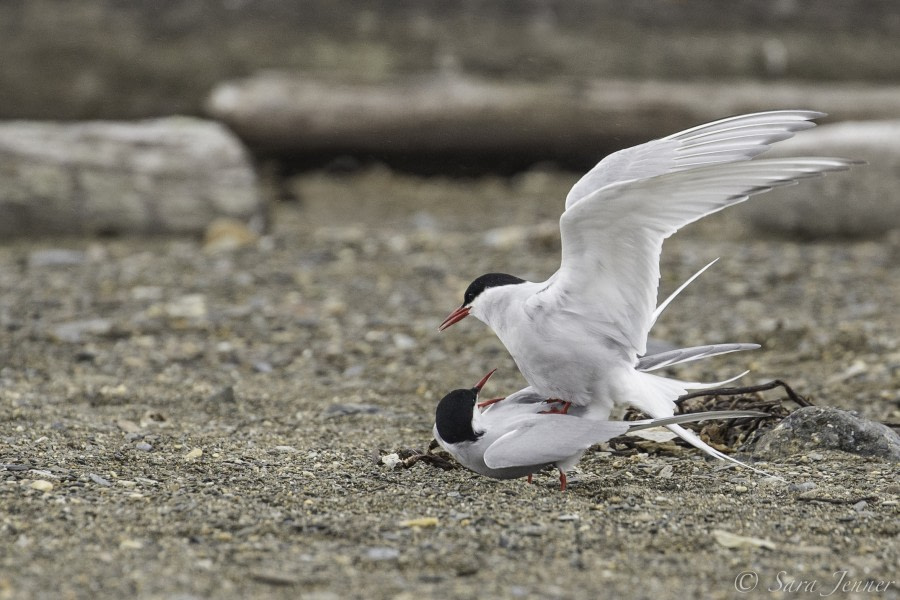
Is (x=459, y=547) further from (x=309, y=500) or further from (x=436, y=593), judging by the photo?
(x=309, y=500)

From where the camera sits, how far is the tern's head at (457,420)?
2.98 meters

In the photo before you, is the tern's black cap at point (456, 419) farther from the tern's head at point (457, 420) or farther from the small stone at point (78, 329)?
the small stone at point (78, 329)

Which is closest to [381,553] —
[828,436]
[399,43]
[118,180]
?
[828,436]

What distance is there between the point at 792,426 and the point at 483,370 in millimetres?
1567

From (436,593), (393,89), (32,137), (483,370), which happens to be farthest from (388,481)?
(393,89)

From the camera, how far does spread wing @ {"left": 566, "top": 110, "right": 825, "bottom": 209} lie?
2936 millimetres

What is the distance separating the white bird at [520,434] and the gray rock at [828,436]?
0.32m

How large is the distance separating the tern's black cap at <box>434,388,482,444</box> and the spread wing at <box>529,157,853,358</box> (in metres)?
0.35

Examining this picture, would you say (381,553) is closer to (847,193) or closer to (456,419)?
(456,419)

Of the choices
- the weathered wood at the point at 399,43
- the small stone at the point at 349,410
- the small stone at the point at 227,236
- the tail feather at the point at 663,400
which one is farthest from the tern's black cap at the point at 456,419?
the weathered wood at the point at 399,43

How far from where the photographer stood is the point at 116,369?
4.55m

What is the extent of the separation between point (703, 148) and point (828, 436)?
3.11ft

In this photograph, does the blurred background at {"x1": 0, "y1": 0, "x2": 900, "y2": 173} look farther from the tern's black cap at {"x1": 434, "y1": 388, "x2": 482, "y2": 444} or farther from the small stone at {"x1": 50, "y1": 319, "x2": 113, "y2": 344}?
the tern's black cap at {"x1": 434, "y1": 388, "x2": 482, "y2": 444}

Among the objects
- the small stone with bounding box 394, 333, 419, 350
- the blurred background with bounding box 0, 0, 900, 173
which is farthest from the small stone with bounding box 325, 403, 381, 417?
the blurred background with bounding box 0, 0, 900, 173
